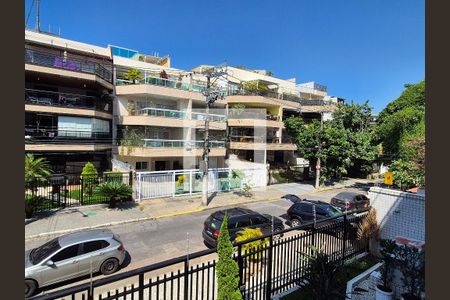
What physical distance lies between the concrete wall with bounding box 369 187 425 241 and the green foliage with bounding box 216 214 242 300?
629 centimetres

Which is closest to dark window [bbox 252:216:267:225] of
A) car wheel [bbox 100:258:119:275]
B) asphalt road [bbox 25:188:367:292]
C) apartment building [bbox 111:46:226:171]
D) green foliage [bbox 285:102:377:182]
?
asphalt road [bbox 25:188:367:292]

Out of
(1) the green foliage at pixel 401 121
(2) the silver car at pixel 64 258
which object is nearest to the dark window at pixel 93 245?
(2) the silver car at pixel 64 258

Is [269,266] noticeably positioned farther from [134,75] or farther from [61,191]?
[134,75]

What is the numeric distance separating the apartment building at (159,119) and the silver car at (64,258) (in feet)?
45.8

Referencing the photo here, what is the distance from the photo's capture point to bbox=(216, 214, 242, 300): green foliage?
4387 millimetres

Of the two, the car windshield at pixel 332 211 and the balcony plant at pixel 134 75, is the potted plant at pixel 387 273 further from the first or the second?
the balcony plant at pixel 134 75

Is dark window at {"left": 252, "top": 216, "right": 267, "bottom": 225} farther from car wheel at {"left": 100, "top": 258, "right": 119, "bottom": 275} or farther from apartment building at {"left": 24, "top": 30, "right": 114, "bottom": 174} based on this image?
apartment building at {"left": 24, "top": 30, "right": 114, "bottom": 174}

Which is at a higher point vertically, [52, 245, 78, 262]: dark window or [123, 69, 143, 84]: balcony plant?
[123, 69, 143, 84]: balcony plant

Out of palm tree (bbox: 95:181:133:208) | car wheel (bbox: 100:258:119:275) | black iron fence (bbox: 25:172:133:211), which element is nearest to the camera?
black iron fence (bbox: 25:172:133:211)

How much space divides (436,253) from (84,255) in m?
5.82

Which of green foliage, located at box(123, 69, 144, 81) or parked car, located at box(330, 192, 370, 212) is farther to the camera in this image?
green foliage, located at box(123, 69, 144, 81)

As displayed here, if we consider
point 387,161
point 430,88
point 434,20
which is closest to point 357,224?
point 430,88

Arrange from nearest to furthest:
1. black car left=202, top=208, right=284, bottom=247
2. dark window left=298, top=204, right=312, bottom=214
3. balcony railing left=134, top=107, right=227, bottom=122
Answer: black car left=202, top=208, right=284, bottom=247 < dark window left=298, top=204, right=312, bottom=214 < balcony railing left=134, top=107, right=227, bottom=122

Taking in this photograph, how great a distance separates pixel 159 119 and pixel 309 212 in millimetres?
14127
